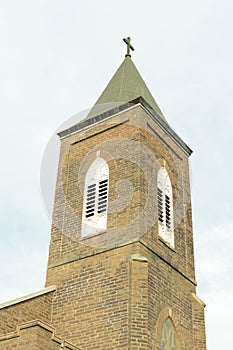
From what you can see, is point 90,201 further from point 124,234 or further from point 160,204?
point 124,234

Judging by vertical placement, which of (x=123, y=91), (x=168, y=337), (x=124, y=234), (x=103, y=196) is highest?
(x=123, y=91)

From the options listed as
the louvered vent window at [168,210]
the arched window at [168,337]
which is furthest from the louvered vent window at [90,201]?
the arched window at [168,337]

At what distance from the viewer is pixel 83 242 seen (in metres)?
18.4

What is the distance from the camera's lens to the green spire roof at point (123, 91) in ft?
72.3

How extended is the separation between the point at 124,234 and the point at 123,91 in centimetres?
727

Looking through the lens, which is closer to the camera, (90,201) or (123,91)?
(90,201)

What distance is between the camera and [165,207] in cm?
1984

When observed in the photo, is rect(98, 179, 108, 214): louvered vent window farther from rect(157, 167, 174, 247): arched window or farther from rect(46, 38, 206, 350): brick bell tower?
rect(157, 167, 174, 247): arched window

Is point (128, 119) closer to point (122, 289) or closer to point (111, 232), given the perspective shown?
Result: point (111, 232)

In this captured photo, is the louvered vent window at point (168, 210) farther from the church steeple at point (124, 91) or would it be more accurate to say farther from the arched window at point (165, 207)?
the church steeple at point (124, 91)

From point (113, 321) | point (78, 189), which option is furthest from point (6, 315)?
point (78, 189)

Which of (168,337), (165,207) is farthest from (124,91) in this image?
(168,337)

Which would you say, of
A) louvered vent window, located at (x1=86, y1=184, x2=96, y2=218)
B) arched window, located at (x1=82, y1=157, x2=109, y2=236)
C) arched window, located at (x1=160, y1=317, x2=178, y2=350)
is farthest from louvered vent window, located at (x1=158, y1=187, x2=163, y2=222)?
arched window, located at (x1=160, y1=317, x2=178, y2=350)

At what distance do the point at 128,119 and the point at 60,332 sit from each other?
808 cm
